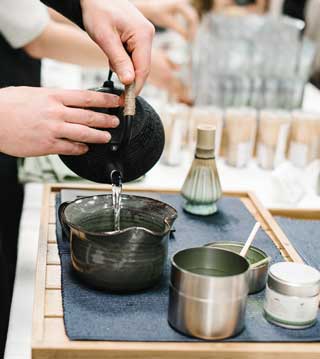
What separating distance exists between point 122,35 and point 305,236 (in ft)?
2.04

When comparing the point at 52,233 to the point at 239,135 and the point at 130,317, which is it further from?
the point at 239,135

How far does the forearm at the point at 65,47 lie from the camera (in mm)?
2340

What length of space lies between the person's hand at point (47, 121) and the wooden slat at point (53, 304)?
0.80 feet

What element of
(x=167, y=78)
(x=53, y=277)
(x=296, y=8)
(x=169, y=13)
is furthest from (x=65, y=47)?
(x=296, y=8)

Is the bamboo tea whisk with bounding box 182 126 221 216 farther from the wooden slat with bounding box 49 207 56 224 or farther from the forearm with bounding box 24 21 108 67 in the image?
the forearm with bounding box 24 21 108 67

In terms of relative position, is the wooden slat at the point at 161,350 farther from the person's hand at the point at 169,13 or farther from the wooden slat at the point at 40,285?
the person's hand at the point at 169,13

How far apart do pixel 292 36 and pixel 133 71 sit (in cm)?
177

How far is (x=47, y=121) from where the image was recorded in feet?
3.87

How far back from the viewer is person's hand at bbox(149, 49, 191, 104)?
8.49 ft

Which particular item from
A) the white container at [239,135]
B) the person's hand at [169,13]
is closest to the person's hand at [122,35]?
the white container at [239,135]

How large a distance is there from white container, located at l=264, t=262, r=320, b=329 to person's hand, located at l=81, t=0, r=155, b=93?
433 mm

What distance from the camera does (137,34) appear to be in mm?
1323

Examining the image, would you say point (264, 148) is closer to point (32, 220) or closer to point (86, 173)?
point (32, 220)

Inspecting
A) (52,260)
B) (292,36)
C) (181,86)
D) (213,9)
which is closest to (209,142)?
(52,260)
